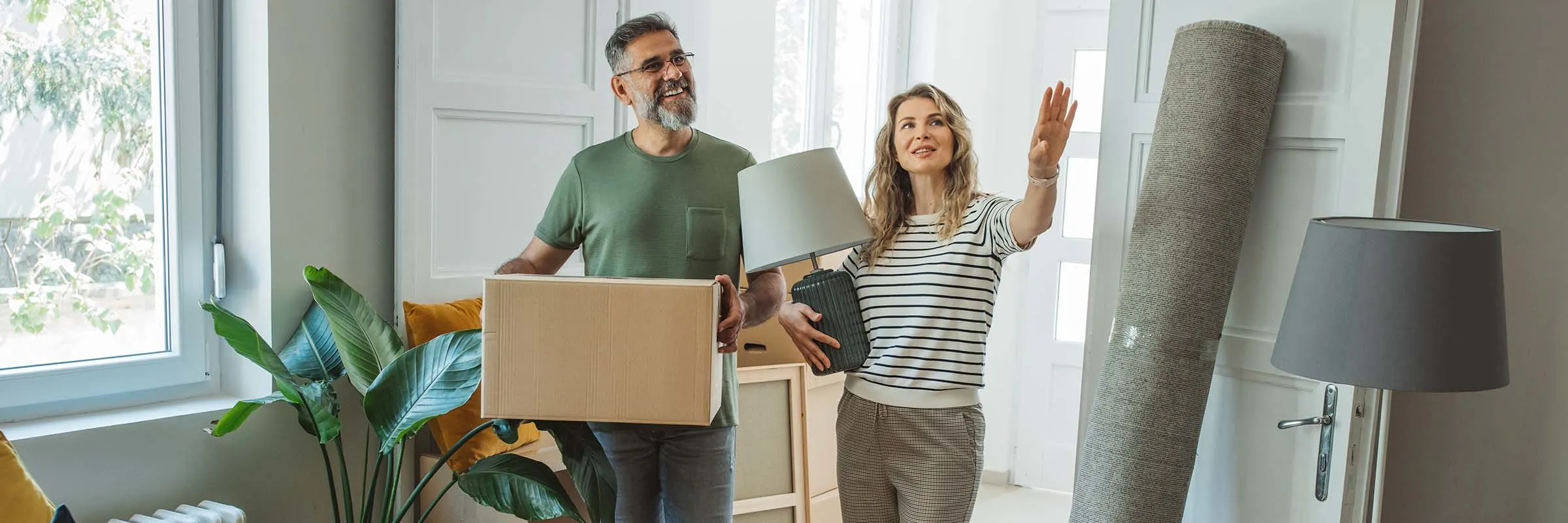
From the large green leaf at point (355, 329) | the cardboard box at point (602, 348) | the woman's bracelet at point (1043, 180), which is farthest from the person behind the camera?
the large green leaf at point (355, 329)

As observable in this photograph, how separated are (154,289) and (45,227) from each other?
25cm

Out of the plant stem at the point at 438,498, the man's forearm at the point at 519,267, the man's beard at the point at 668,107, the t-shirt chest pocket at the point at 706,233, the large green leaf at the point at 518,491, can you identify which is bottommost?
the plant stem at the point at 438,498

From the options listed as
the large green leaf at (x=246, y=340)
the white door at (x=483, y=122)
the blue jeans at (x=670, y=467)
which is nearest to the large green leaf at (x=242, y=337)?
the large green leaf at (x=246, y=340)

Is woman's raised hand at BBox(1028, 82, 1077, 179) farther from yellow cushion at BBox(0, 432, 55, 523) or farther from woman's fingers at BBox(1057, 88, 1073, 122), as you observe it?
yellow cushion at BBox(0, 432, 55, 523)

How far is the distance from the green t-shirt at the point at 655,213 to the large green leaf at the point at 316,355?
1.93 ft

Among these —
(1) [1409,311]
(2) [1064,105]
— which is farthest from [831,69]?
(1) [1409,311]

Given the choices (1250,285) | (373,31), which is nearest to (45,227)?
(373,31)

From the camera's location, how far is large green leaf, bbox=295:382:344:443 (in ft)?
6.94

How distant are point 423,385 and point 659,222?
0.54 m

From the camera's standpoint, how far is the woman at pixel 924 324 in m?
2.06

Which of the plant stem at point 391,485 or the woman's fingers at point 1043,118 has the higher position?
the woman's fingers at point 1043,118

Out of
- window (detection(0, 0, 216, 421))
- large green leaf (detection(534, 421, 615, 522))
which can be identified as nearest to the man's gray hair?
large green leaf (detection(534, 421, 615, 522))

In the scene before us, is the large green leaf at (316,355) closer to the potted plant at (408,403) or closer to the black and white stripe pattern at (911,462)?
the potted plant at (408,403)

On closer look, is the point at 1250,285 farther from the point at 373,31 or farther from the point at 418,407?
the point at 373,31
